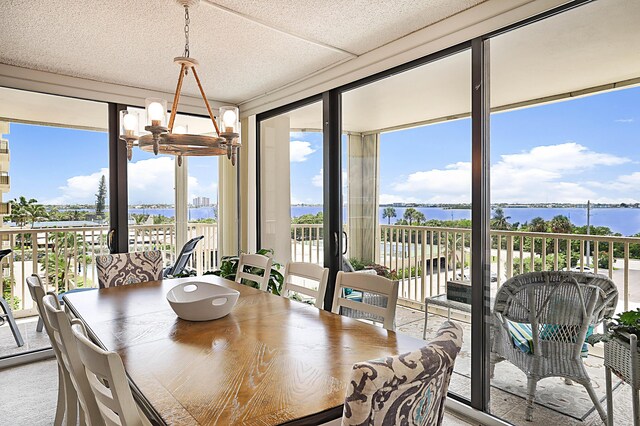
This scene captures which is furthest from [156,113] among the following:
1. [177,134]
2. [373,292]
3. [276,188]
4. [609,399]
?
[609,399]

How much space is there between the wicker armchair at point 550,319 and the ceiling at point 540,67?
102cm

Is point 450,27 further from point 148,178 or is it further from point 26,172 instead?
point 26,172

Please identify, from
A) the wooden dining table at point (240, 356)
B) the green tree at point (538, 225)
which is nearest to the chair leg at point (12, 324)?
the wooden dining table at point (240, 356)

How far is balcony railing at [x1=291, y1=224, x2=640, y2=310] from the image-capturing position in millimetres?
1983

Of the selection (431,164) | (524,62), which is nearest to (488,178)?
(431,164)

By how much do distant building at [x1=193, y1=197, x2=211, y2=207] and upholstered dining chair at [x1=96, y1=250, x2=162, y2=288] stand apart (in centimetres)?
171

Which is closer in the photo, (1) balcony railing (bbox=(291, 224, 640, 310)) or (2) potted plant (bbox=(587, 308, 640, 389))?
(2) potted plant (bbox=(587, 308, 640, 389))

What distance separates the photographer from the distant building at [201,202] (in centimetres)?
508

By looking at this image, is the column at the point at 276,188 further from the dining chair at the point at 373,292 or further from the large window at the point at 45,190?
the dining chair at the point at 373,292

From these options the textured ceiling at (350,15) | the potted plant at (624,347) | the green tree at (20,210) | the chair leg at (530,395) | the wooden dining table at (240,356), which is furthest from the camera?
the green tree at (20,210)

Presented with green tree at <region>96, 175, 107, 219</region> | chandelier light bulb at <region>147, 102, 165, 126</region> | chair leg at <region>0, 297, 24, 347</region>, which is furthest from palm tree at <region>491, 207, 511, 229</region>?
chair leg at <region>0, 297, 24, 347</region>

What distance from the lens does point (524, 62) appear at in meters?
2.30

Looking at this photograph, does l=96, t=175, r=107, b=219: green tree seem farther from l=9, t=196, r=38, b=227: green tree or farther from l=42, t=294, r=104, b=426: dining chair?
l=42, t=294, r=104, b=426: dining chair

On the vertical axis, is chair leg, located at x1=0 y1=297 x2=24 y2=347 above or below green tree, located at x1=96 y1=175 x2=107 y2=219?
below
